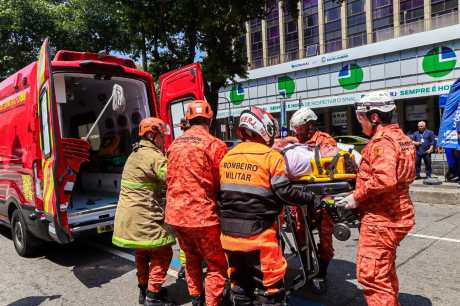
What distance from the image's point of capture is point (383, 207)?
273cm

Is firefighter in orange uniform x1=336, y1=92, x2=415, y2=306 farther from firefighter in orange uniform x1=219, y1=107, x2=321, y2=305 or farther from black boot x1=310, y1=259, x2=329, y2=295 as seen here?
black boot x1=310, y1=259, x2=329, y2=295

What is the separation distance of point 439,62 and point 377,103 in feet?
82.9

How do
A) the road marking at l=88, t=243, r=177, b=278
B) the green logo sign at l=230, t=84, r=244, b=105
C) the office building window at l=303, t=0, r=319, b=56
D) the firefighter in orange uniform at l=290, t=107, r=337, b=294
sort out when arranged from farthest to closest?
1. the green logo sign at l=230, t=84, r=244, b=105
2. the office building window at l=303, t=0, r=319, b=56
3. the road marking at l=88, t=243, r=177, b=278
4. the firefighter in orange uniform at l=290, t=107, r=337, b=294

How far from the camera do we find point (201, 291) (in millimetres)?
3324

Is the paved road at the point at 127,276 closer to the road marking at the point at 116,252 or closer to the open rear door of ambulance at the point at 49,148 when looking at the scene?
the road marking at the point at 116,252

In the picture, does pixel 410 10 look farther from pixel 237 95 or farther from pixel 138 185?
pixel 138 185

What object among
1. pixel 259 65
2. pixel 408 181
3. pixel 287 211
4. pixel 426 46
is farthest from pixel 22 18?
pixel 259 65

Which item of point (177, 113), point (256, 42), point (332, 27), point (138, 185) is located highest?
point (256, 42)

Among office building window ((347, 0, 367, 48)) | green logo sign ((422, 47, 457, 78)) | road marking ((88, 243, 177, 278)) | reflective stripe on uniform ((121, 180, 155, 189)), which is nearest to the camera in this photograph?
reflective stripe on uniform ((121, 180, 155, 189))

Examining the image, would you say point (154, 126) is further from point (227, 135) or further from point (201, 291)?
point (227, 135)

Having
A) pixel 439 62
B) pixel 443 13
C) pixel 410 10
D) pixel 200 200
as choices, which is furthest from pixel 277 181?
pixel 410 10

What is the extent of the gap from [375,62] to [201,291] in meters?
27.6

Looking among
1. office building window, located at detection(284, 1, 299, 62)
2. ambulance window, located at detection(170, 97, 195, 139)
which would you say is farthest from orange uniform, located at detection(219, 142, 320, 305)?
office building window, located at detection(284, 1, 299, 62)

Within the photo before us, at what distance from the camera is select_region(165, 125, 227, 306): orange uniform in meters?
3.05
